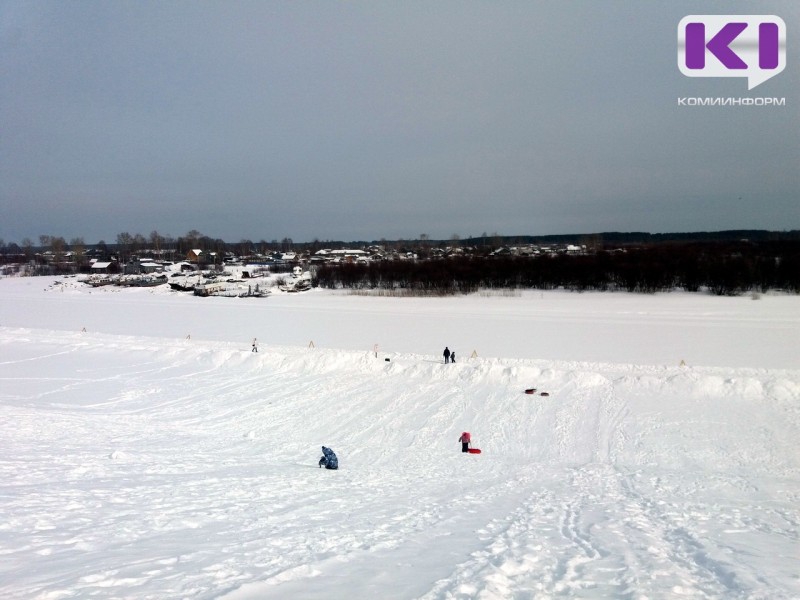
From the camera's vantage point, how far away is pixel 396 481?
35.7ft

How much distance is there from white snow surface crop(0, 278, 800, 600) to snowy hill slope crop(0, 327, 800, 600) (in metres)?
0.06

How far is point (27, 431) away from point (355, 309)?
124ft

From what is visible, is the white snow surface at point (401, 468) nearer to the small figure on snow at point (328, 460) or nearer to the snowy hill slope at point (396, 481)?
the snowy hill slope at point (396, 481)

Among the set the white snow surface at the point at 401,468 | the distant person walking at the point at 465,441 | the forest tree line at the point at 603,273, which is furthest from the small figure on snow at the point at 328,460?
the forest tree line at the point at 603,273

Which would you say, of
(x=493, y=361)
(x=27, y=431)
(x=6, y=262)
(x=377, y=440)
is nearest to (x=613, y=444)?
(x=377, y=440)

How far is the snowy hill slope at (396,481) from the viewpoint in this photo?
5746 mm

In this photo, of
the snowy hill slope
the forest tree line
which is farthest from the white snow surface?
the forest tree line

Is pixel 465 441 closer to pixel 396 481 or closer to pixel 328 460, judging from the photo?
pixel 396 481

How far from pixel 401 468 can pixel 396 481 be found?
4.35 ft

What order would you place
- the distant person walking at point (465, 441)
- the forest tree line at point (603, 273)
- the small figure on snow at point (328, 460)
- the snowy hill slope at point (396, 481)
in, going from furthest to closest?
the forest tree line at point (603, 273) < the distant person walking at point (465, 441) < the small figure on snow at point (328, 460) < the snowy hill slope at point (396, 481)

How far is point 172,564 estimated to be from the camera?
5.76 metres

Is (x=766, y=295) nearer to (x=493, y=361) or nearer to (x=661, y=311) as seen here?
(x=661, y=311)

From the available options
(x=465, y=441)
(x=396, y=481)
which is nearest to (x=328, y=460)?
(x=396, y=481)

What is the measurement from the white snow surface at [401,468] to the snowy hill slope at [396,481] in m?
0.06
